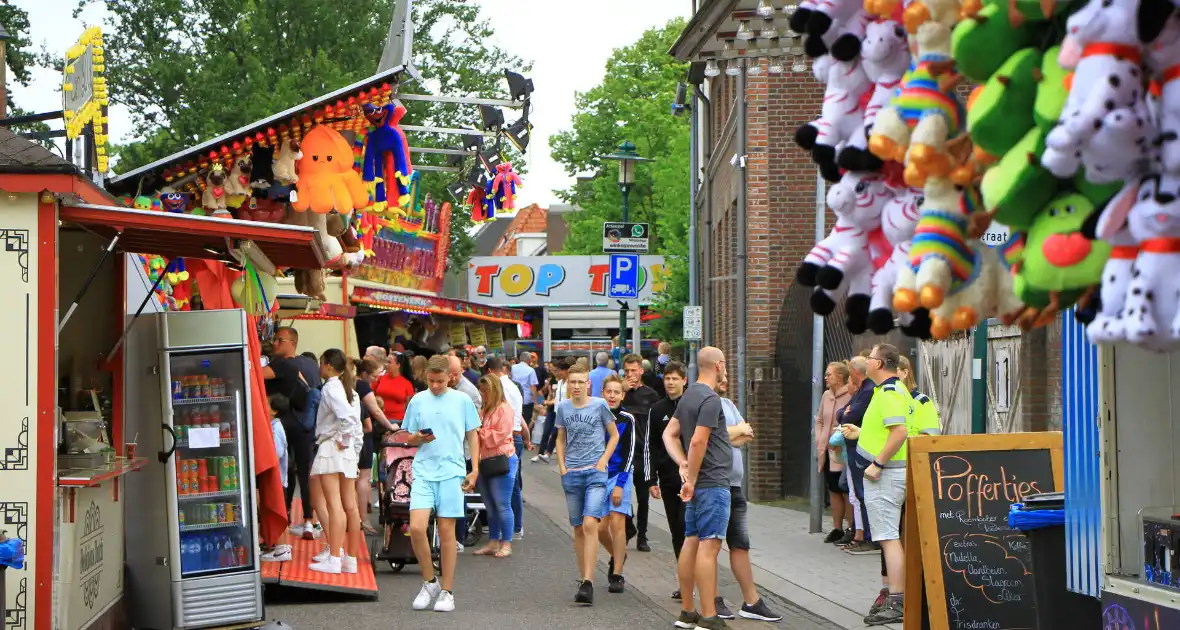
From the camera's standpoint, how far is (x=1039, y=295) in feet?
10.1

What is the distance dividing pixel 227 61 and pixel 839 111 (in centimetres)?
3118

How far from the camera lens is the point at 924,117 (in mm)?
3250

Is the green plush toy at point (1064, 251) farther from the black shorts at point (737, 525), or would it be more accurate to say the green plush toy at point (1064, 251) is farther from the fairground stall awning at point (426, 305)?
the fairground stall awning at point (426, 305)

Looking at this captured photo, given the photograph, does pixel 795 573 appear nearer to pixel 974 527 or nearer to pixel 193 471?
pixel 974 527

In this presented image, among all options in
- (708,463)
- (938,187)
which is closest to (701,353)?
(708,463)

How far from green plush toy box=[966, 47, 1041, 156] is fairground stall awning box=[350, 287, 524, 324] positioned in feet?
94.1

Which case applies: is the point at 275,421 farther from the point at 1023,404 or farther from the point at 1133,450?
the point at 1133,450

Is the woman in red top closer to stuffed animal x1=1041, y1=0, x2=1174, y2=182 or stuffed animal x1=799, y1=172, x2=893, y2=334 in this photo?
stuffed animal x1=799, y1=172, x2=893, y2=334

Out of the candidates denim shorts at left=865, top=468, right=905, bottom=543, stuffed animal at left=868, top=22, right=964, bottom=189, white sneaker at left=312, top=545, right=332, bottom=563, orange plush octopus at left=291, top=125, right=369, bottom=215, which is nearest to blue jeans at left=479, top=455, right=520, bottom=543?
white sneaker at left=312, top=545, right=332, bottom=563

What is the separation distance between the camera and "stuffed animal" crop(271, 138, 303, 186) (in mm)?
11531

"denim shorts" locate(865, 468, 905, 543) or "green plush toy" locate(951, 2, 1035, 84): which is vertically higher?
"green plush toy" locate(951, 2, 1035, 84)

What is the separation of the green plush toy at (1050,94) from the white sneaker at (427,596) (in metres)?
8.73

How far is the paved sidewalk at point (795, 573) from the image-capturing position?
35.9 feet

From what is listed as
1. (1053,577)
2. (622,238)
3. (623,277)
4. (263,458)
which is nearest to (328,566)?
(263,458)
